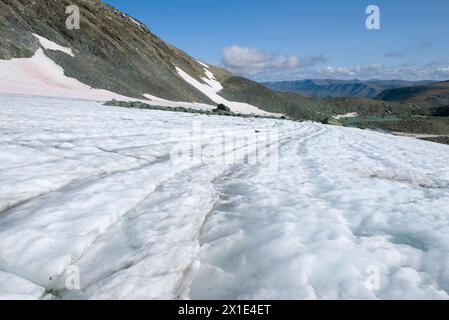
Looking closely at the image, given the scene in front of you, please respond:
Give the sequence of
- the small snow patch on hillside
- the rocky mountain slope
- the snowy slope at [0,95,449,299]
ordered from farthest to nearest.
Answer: the small snow patch on hillside
the rocky mountain slope
the snowy slope at [0,95,449,299]

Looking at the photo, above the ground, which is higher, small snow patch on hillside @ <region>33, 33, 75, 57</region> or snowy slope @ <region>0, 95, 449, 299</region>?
small snow patch on hillside @ <region>33, 33, 75, 57</region>

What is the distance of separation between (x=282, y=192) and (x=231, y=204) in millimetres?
1213

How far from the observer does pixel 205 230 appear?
15.7ft

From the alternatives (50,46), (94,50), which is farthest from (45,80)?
(94,50)

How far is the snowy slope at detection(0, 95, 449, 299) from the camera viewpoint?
3516 mm

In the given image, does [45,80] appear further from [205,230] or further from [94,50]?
[205,230]

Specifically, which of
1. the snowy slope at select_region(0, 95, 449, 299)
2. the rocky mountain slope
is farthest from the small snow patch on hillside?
the snowy slope at select_region(0, 95, 449, 299)

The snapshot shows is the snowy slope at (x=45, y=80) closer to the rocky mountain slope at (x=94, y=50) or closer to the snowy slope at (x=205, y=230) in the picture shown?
the rocky mountain slope at (x=94, y=50)

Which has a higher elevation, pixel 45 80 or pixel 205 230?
pixel 45 80

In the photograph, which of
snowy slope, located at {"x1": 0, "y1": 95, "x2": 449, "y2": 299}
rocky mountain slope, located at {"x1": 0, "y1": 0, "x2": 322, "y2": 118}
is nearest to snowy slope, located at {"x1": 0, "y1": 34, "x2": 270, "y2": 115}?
rocky mountain slope, located at {"x1": 0, "y1": 0, "x2": 322, "y2": 118}

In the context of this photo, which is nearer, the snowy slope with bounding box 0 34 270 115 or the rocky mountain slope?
the snowy slope with bounding box 0 34 270 115

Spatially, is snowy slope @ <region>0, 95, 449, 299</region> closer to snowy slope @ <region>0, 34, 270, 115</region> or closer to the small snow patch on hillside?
snowy slope @ <region>0, 34, 270, 115</region>

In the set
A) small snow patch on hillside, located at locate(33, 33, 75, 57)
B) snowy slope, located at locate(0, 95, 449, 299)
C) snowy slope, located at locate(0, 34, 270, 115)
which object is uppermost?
→ small snow patch on hillside, located at locate(33, 33, 75, 57)

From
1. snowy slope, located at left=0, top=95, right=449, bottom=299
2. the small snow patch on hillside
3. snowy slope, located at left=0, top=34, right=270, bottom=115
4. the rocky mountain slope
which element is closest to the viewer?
snowy slope, located at left=0, top=95, right=449, bottom=299
